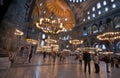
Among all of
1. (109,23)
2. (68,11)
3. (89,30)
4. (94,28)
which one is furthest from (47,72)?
(68,11)

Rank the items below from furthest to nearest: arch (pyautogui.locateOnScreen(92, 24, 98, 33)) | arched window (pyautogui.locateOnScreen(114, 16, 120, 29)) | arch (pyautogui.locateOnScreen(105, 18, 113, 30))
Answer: arch (pyautogui.locateOnScreen(92, 24, 98, 33)), arch (pyautogui.locateOnScreen(105, 18, 113, 30)), arched window (pyautogui.locateOnScreen(114, 16, 120, 29))

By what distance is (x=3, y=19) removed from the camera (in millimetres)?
1970

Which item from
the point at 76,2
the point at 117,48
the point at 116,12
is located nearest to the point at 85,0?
the point at 76,2

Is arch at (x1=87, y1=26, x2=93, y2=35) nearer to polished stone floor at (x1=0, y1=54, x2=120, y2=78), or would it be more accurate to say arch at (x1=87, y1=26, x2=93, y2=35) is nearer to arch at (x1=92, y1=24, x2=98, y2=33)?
arch at (x1=92, y1=24, x2=98, y2=33)

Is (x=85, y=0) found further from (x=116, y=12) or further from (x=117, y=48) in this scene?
(x=117, y=48)

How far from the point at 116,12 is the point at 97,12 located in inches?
328

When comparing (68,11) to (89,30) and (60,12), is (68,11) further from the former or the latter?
(89,30)

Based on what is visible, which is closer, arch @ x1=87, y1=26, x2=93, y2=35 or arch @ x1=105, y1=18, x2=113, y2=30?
arch @ x1=105, y1=18, x2=113, y2=30

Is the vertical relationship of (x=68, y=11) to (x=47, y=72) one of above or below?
above

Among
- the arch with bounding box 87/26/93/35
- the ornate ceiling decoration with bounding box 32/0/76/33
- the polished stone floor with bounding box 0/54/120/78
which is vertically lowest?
the polished stone floor with bounding box 0/54/120/78

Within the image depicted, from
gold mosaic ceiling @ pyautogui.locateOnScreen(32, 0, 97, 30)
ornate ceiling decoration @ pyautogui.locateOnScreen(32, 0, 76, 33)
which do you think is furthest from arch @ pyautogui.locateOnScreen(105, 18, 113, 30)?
ornate ceiling decoration @ pyautogui.locateOnScreen(32, 0, 76, 33)

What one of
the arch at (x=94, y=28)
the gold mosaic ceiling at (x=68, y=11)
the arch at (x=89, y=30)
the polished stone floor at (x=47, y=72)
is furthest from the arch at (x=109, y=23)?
the polished stone floor at (x=47, y=72)

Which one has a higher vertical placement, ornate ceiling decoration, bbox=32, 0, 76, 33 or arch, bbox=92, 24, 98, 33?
ornate ceiling decoration, bbox=32, 0, 76, 33

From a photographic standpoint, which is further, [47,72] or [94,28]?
[94,28]
